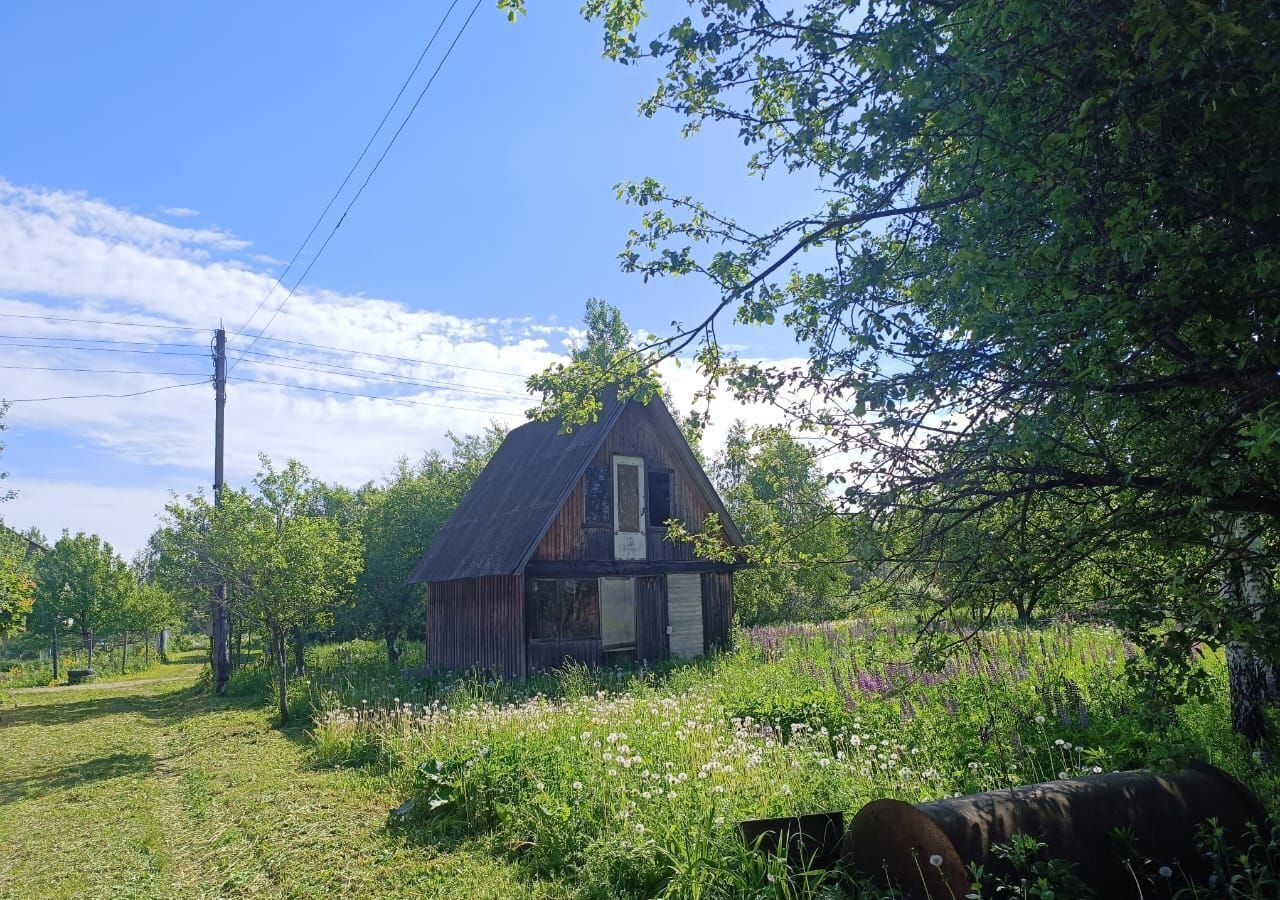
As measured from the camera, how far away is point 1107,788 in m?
4.57

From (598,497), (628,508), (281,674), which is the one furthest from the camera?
(628,508)

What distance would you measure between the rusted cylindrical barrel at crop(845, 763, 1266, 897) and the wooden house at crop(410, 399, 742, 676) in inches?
521

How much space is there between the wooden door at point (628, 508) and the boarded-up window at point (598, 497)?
17 cm

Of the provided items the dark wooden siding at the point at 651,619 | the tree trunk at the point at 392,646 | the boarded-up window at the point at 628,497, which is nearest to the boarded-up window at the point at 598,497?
the boarded-up window at the point at 628,497

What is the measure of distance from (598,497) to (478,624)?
435 centimetres

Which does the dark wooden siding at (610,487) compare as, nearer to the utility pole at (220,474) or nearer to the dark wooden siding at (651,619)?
the dark wooden siding at (651,619)

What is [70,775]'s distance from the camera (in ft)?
38.3

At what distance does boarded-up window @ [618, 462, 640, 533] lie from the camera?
64.2ft

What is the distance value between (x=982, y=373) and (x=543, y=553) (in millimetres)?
14462

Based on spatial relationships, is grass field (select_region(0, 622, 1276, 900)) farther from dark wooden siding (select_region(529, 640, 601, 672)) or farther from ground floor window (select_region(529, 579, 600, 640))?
ground floor window (select_region(529, 579, 600, 640))

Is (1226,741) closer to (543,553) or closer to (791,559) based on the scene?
(791,559)

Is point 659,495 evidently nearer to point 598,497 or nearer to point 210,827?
point 598,497

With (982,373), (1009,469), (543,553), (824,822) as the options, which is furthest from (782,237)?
(543,553)

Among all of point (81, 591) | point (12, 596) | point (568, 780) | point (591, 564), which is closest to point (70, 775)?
point (12, 596)
